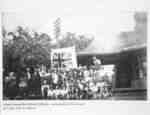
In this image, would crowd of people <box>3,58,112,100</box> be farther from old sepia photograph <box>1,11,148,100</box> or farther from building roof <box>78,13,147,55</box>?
building roof <box>78,13,147,55</box>

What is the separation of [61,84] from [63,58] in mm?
228

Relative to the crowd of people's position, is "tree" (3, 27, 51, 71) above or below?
above

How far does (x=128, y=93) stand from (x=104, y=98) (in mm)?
209

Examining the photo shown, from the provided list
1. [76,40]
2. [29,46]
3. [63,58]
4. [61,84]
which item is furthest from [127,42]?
[29,46]

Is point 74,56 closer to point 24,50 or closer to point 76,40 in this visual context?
point 76,40

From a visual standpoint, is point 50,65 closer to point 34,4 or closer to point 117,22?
point 34,4

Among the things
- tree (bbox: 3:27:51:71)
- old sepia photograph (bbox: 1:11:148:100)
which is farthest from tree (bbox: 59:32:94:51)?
tree (bbox: 3:27:51:71)

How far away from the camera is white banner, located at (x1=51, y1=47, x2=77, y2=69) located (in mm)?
1677

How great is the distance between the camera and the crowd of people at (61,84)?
1661mm

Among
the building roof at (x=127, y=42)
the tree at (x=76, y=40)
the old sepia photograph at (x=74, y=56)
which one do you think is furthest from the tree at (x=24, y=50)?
the building roof at (x=127, y=42)

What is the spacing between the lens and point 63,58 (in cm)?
168

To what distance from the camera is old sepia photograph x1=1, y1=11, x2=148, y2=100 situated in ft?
5.39

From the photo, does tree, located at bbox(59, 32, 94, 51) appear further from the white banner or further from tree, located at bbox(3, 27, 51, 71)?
tree, located at bbox(3, 27, 51, 71)

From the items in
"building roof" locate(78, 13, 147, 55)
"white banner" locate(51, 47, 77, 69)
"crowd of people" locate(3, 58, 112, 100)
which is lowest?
"crowd of people" locate(3, 58, 112, 100)
